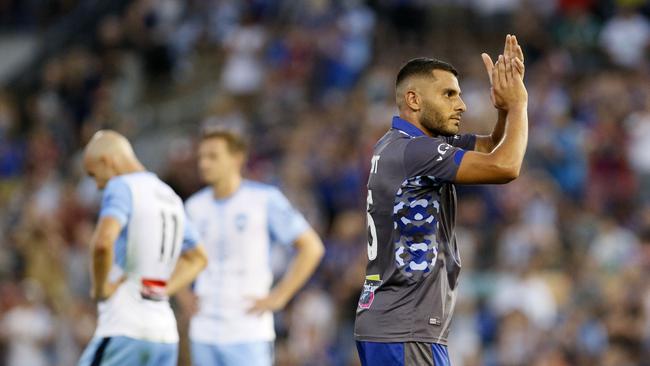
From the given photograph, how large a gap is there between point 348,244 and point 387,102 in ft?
9.84

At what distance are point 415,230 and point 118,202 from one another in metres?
2.26

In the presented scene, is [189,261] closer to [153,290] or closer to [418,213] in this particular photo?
[153,290]

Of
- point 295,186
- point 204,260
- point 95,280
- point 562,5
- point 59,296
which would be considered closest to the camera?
point 95,280

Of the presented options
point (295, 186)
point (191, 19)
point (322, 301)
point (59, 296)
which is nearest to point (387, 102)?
point (295, 186)

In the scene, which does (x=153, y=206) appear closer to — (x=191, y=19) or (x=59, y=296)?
(x=59, y=296)

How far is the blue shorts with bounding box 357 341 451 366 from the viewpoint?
7.14m

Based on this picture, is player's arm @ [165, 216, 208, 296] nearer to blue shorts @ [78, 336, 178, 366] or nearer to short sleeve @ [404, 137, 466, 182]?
blue shorts @ [78, 336, 178, 366]

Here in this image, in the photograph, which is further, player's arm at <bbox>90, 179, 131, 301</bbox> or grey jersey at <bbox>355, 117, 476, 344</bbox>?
player's arm at <bbox>90, 179, 131, 301</bbox>

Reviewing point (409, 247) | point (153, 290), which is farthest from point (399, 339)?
point (153, 290)

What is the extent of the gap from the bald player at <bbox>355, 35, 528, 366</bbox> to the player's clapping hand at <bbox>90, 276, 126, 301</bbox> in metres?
2.02

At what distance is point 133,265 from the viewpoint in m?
8.76

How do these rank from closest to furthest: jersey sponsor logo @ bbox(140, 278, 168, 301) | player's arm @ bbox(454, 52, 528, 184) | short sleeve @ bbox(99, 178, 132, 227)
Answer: player's arm @ bbox(454, 52, 528, 184) → short sleeve @ bbox(99, 178, 132, 227) → jersey sponsor logo @ bbox(140, 278, 168, 301)

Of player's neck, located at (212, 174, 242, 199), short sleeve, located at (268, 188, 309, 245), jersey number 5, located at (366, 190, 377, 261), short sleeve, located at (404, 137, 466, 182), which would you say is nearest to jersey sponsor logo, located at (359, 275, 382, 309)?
jersey number 5, located at (366, 190, 377, 261)

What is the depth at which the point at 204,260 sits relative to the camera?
9406 mm
